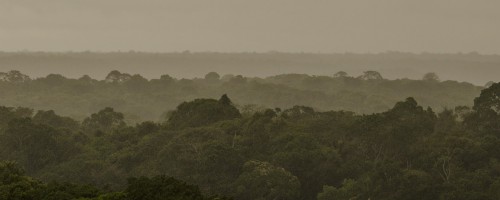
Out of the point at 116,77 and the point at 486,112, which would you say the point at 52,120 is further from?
the point at 116,77

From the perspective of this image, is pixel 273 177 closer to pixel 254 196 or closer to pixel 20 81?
pixel 254 196

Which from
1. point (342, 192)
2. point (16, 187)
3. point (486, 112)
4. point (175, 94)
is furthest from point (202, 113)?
point (175, 94)

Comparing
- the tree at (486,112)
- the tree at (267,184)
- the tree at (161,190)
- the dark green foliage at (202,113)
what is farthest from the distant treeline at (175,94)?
the tree at (161,190)

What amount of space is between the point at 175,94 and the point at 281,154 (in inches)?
5077

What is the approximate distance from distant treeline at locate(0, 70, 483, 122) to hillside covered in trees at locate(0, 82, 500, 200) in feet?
301

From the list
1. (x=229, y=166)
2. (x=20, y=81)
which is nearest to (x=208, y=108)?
(x=229, y=166)

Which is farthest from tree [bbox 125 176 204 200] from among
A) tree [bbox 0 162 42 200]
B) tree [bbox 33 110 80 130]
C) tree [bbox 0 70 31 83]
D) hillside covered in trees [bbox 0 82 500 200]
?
tree [bbox 0 70 31 83]

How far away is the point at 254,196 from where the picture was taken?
49.5 meters

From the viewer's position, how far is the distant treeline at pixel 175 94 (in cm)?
16150

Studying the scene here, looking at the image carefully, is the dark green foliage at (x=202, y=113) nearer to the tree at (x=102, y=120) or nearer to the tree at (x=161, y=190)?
the tree at (x=102, y=120)

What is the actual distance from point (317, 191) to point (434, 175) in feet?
33.5

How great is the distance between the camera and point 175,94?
598ft

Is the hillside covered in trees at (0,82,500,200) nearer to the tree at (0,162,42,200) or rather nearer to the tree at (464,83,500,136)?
the tree at (464,83,500,136)

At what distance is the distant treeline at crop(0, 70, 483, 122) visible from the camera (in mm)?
161500
